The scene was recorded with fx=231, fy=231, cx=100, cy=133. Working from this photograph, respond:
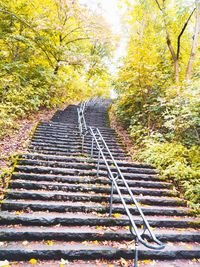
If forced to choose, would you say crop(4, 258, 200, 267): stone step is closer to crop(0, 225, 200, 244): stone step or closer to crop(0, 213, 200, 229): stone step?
crop(0, 225, 200, 244): stone step

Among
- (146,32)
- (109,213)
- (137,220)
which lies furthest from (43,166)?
(146,32)

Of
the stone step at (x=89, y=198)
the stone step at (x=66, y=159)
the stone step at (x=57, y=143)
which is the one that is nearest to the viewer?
the stone step at (x=89, y=198)

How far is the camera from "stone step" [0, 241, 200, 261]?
10.9 ft

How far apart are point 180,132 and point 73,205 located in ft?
15.6

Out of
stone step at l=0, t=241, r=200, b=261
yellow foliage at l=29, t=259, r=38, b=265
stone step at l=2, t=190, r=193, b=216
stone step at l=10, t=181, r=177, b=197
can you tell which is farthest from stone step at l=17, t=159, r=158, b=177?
yellow foliage at l=29, t=259, r=38, b=265

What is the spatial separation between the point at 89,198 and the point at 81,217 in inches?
27.6

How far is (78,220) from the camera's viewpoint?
4.16m

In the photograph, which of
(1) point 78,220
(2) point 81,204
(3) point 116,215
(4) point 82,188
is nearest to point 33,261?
(1) point 78,220

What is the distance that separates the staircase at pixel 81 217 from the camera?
3.51m

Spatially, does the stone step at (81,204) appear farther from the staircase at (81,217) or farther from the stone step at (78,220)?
the stone step at (78,220)

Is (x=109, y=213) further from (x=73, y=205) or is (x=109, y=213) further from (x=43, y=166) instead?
(x=43, y=166)

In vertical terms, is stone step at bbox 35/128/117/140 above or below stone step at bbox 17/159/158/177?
above

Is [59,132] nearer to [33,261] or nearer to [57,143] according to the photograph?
[57,143]

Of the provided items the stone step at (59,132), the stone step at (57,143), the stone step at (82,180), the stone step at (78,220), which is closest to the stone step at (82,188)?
the stone step at (82,180)
